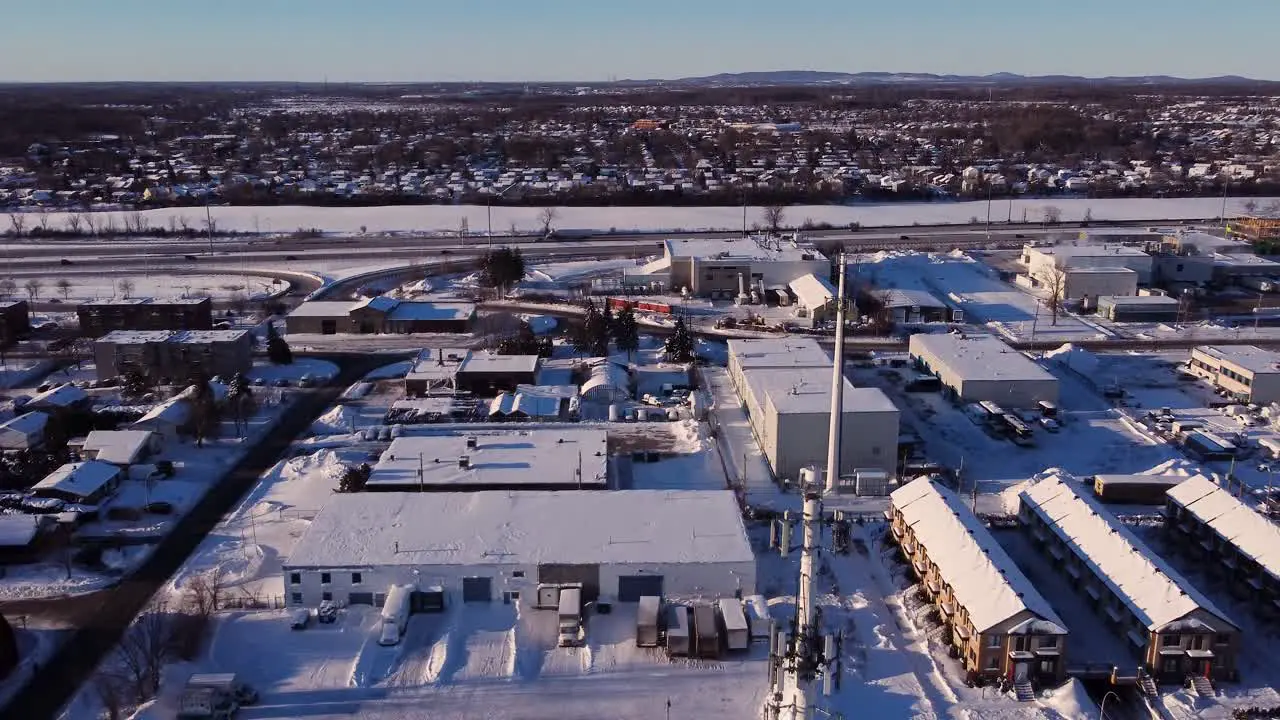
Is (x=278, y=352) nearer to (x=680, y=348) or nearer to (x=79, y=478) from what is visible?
(x=79, y=478)

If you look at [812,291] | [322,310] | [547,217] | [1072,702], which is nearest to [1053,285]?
[812,291]

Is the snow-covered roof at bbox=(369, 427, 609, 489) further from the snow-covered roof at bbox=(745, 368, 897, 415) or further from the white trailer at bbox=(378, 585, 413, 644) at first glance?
the white trailer at bbox=(378, 585, 413, 644)

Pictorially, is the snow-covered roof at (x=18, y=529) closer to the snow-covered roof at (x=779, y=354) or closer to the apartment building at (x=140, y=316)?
the apartment building at (x=140, y=316)

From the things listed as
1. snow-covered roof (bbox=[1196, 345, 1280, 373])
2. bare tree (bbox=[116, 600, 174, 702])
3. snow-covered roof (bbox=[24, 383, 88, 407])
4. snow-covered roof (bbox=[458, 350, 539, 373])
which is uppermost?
snow-covered roof (bbox=[1196, 345, 1280, 373])

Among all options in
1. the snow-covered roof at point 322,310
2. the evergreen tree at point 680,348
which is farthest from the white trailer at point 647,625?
the snow-covered roof at point 322,310

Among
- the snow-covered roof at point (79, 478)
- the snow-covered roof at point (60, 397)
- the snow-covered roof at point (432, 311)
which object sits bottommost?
the snow-covered roof at point (79, 478)

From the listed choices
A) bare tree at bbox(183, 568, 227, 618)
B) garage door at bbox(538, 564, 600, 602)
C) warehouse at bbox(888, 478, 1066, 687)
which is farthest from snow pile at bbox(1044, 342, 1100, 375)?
bare tree at bbox(183, 568, 227, 618)
